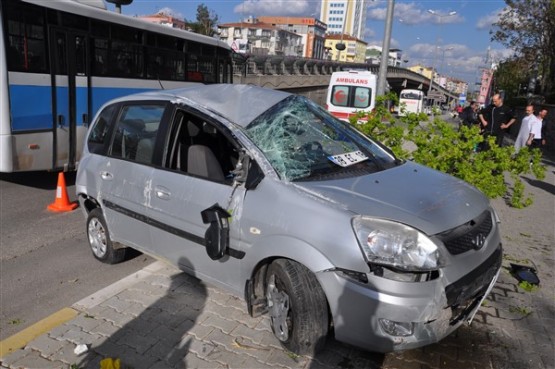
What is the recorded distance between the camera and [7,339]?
3.27 m

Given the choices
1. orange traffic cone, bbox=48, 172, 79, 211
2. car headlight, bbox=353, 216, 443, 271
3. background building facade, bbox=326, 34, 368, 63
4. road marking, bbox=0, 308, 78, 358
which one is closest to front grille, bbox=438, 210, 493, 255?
car headlight, bbox=353, 216, 443, 271

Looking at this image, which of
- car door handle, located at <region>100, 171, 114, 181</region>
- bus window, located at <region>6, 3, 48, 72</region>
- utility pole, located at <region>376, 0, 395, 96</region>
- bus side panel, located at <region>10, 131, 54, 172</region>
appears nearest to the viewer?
car door handle, located at <region>100, 171, 114, 181</region>

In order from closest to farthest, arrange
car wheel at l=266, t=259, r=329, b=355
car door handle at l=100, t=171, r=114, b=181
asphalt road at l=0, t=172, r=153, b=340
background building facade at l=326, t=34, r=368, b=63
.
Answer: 1. car wheel at l=266, t=259, r=329, b=355
2. asphalt road at l=0, t=172, r=153, b=340
3. car door handle at l=100, t=171, r=114, b=181
4. background building facade at l=326, t=34, r=368, b=63

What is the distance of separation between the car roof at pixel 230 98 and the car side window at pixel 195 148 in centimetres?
14

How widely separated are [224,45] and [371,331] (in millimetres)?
11677

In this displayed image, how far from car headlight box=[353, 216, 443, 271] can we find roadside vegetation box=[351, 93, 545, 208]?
327cm

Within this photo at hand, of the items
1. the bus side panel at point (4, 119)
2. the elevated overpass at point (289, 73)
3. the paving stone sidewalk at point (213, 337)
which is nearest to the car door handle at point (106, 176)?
Answer: the paving stone sidewalk at point (213, 337)

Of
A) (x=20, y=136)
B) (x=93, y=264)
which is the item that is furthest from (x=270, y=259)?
(x=20, y=136)

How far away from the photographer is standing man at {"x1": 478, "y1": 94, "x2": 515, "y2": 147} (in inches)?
351

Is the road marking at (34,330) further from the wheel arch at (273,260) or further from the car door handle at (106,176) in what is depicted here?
the wheel arch at (273,260)

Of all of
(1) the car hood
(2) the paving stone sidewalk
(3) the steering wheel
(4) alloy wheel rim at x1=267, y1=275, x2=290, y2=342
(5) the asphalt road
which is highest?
(3) the steering wheel

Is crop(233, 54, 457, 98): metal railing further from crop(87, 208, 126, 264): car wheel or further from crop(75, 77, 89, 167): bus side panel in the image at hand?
crop(87, 208, 126, 264): car wheel

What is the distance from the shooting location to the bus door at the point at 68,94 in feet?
24.2

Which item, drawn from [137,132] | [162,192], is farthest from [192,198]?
[137,132]
